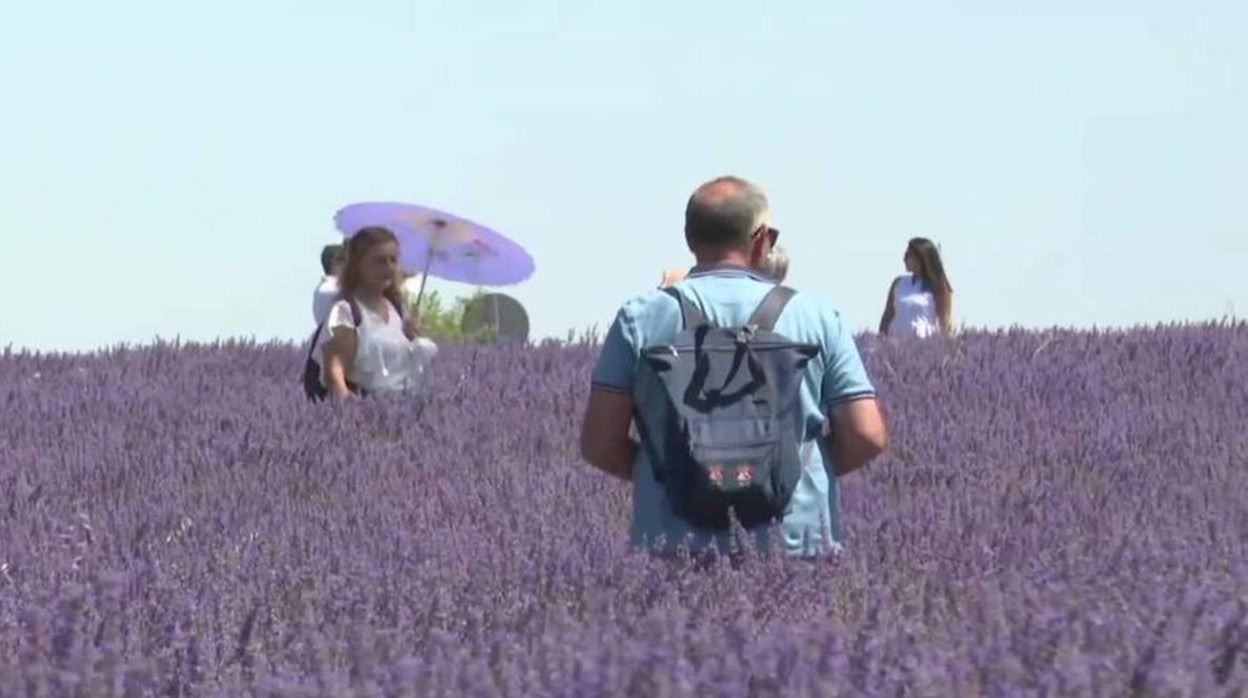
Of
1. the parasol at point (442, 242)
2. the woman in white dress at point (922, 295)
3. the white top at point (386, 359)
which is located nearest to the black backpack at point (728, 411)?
the white top at point (386, 359)

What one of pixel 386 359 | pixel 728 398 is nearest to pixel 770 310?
pixel 728 398

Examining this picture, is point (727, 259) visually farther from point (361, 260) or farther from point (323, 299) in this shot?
point (323, 299)

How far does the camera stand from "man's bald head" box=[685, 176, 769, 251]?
5.68 metres

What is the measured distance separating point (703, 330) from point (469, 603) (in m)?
0.72

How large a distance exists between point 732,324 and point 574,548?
741 mm

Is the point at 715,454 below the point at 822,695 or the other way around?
the other way around

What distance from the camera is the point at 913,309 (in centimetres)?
1684

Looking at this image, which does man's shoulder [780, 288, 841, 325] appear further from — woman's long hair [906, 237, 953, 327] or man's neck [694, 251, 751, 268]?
woman's long hair [906, 237, 953, 327]

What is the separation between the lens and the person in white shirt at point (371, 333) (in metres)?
10.6

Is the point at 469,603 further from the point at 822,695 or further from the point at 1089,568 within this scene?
the point at 822,695

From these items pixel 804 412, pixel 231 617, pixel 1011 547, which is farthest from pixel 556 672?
pixel 1011 547

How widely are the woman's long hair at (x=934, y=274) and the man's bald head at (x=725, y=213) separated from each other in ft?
35.9

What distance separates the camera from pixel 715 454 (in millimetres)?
5641

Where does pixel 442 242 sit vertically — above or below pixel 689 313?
above
